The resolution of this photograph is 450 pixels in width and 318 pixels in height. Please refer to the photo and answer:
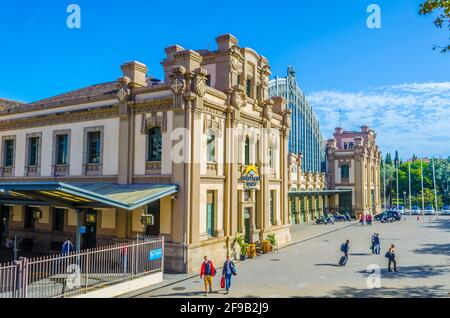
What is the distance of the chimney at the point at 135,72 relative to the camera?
79.4 feet

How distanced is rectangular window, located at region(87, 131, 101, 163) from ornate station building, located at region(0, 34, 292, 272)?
7 cm

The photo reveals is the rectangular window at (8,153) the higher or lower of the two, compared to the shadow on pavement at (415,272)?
higher

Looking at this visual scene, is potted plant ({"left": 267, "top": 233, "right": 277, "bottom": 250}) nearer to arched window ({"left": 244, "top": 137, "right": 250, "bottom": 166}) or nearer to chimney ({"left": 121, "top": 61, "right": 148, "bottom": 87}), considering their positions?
arched window ({"left": 244, "top": 137, "right": 250, "bottom": 166})

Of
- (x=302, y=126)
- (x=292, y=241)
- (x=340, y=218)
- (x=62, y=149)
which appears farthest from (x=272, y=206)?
(x=302, y=126)

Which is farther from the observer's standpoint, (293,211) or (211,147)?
(293,211)

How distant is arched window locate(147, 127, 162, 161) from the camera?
23.0 meters

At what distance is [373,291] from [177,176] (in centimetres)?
1135

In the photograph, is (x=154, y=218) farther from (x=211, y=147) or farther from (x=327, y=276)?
(x=327, y=276)

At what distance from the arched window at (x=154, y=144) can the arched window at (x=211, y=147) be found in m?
2.88

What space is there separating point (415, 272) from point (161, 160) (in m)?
15.3

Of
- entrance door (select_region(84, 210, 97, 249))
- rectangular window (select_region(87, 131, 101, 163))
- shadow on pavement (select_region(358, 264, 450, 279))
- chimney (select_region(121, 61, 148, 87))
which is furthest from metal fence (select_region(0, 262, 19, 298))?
shadow on pavement (select_region(358, 264, 450, 279))

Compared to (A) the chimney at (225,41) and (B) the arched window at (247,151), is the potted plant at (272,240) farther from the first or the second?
(A) the chimney at (225,41)

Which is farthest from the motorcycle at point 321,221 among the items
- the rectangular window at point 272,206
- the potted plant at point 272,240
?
the potted plant at point 272,240

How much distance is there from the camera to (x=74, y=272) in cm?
1517
